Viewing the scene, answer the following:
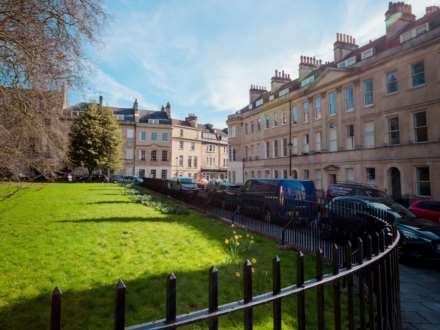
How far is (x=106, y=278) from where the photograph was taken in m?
5.14

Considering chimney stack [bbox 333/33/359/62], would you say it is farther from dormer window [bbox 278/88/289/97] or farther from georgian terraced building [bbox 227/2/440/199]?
dormer window [bbox 278/88/289/97]

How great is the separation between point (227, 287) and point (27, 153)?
10.9 metres

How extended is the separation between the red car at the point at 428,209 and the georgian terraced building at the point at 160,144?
55071 millimetres

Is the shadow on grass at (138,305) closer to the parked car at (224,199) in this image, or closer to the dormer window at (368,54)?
the parked car at (224,199)

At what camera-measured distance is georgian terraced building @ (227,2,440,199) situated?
795 inches

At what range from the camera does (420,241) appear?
7.70 meters

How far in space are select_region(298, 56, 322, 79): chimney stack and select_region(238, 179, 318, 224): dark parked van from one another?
2618cm

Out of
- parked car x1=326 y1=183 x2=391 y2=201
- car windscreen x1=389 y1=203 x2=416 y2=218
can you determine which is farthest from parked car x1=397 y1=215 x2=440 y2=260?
parked car x1=326 y1=183 x2=391 y2=201

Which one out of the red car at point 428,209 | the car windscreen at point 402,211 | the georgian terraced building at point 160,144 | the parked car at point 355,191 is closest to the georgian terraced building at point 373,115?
the parked car at point 355,191

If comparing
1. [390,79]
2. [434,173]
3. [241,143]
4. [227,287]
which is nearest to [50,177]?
[227,287]

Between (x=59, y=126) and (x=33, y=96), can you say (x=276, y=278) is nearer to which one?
(x=33, y=96)

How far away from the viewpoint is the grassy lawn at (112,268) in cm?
397

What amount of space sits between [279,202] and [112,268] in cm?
624

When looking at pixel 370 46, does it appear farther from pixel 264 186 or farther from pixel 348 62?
pixel 264 186
